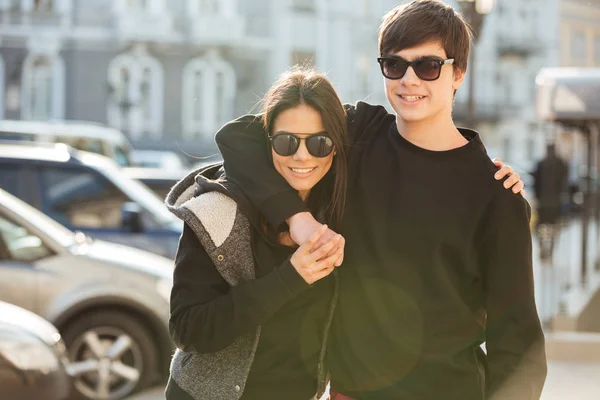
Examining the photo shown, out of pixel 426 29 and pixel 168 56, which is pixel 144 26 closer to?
pixel 168 56

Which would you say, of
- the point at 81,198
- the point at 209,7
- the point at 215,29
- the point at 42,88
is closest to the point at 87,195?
the point at 81,198

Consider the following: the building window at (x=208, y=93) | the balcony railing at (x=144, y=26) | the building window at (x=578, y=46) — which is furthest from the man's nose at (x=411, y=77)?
the building window at (x=578, y=46)

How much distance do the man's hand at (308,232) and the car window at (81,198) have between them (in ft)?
20.6

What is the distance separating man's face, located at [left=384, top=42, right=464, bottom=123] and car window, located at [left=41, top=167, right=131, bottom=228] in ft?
20.6

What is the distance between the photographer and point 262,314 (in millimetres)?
2633

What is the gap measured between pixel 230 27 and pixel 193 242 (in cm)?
3864

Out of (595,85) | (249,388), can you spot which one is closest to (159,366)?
(249,388)

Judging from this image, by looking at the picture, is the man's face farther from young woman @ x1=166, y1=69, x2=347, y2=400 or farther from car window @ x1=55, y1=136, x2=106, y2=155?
car window @ x1=55, y1=136, x2=106, y2=155

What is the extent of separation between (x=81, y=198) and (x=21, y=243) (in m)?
1.74

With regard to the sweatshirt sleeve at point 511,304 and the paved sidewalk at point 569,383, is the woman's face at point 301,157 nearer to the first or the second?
the sweatshirt sleeve at point 511,304

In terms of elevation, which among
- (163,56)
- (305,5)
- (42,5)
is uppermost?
(305,5)

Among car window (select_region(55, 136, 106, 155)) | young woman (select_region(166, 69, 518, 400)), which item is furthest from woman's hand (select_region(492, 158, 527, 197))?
car window (select_region(55, 136, 106, 155))

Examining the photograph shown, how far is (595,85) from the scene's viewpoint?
12.3 m

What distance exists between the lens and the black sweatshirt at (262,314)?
2.62 m
